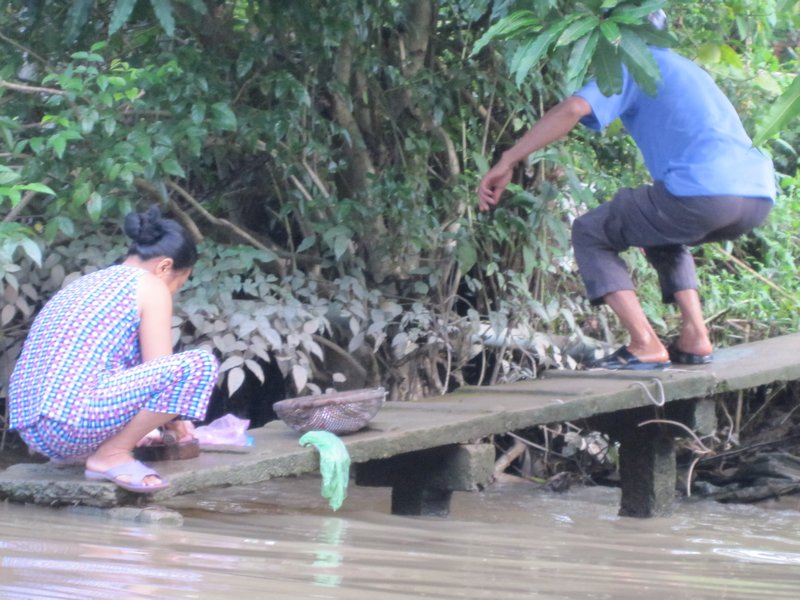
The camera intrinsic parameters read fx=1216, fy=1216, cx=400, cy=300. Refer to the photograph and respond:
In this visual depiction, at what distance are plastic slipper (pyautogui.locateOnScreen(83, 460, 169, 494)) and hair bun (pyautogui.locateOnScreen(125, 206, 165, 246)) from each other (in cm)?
74

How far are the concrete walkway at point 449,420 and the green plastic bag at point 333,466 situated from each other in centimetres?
5

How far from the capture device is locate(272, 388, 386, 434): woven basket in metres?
4.07

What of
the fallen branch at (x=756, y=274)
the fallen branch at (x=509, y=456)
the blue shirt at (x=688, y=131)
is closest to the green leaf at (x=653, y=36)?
the blue shirt at (x=688, y=131)

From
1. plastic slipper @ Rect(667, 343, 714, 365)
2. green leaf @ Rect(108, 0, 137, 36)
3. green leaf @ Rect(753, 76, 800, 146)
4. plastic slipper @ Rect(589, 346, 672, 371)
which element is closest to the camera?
green leaf @ Rect(753, 76, 800, 146)

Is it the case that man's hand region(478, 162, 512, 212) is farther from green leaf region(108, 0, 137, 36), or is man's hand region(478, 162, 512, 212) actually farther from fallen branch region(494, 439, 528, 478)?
fallen branch region(494, 439, 528, 478)

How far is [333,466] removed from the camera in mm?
3877

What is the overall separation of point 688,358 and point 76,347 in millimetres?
2771

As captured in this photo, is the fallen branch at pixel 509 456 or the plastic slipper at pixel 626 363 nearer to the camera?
the plastic slipper at pixel 626 363

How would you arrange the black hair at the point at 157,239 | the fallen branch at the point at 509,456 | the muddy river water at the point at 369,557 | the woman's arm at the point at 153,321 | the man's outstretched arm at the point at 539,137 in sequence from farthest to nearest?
1. the fallen branch at the point at 509,456
2. the man's outstretched arm at the point at 539,137
3. the black hair at the point at 157,239
4. the woman's arm at the point at 153,321
5. the muddy river water at the point at 369,557

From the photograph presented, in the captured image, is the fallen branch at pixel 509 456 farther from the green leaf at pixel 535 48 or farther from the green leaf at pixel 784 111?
the green leaf at pixel 784 111

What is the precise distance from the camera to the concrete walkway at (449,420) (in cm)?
367

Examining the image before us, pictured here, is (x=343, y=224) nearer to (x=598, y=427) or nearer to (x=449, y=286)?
(x=449, y=286)

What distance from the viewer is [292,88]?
5.04m

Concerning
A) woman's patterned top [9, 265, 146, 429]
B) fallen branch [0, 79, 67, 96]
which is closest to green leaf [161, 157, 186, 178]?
fallen branch [0, 79, 67, 96]
